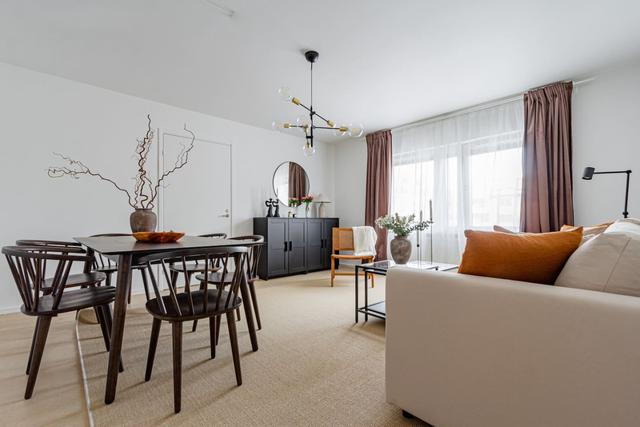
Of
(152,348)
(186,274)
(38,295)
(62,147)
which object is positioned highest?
(62,147)

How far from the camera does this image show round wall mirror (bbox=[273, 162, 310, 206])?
5.14 meters

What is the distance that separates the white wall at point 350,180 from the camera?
18.0ft

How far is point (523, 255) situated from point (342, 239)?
3356mm

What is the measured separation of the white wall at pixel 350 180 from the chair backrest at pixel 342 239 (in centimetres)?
108

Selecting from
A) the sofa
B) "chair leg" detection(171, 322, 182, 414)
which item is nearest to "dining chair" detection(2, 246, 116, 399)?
"chair leg" detection(171, 322, 182, 414)

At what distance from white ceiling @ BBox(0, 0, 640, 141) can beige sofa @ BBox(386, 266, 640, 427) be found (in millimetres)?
2063

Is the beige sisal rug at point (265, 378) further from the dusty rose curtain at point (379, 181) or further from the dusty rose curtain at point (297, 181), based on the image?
the dusty rose curtain at point (297, 181)

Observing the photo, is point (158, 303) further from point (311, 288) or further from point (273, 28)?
point (311, 288)

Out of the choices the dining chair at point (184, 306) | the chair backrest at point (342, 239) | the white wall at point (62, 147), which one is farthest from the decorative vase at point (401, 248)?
the white wall at point (62, 147)

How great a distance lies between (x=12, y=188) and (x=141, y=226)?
1743 mm

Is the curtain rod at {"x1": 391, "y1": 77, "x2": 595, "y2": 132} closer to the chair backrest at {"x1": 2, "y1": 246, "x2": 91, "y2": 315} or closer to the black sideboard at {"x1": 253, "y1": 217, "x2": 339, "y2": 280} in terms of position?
the black sideboard at {"x1": 253, "y1": 217, "x2": 339, "y2": 280}

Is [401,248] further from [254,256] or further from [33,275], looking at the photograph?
[33,275]

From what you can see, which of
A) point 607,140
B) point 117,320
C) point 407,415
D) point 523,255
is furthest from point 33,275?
point 607,140

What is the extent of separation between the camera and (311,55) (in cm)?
271
